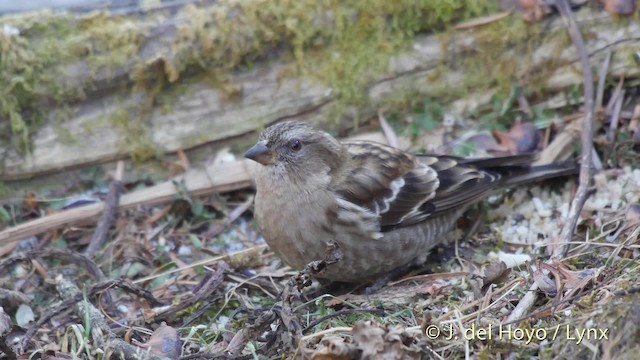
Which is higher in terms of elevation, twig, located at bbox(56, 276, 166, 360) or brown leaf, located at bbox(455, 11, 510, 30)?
brown leaf, located at bbox(455, 11, 510, 30)

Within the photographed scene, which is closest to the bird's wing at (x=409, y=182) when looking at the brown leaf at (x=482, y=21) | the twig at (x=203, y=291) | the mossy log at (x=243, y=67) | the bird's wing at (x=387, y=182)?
the bird's wing at (x=387, y=182)

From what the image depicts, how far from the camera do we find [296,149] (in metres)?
5.85

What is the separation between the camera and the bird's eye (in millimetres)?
5820

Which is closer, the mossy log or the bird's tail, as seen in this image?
the bird's tail

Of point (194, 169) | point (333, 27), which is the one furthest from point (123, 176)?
point (333, 27)

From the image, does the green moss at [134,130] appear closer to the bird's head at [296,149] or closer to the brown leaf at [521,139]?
the bird's head at [296,149]

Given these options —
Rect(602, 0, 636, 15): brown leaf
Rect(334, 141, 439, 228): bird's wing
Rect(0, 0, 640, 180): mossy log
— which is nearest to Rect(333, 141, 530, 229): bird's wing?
Rect(334, 141, 439, 228): bird's wing

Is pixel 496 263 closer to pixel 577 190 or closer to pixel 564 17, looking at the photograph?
pixel 577 190

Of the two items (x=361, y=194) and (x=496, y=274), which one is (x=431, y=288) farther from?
(x=361, y=194)

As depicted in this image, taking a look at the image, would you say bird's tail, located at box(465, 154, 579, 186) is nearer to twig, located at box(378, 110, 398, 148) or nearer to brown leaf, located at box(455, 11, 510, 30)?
twig, located at box(378, 110, 398, 148)

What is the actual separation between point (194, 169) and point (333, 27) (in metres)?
1.44

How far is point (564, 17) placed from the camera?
6.67 meters

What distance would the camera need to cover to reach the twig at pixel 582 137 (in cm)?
553

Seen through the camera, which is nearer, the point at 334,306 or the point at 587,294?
the point at 587,294
